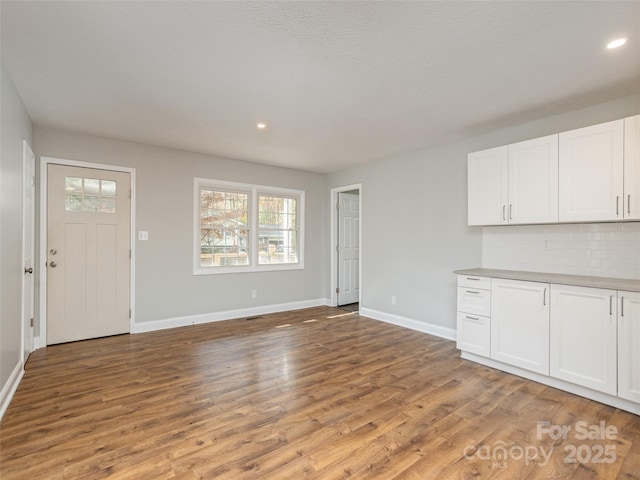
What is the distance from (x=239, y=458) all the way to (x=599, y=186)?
336cm

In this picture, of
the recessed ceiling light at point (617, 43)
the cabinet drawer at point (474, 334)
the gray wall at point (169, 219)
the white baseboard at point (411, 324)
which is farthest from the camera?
the white baseboard at point (411, 324)

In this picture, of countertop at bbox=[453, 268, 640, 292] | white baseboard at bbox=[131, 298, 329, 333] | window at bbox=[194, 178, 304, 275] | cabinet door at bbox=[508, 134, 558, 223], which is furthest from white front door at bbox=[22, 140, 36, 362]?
cabinet door at bbox=[508, 134, 558, 223]

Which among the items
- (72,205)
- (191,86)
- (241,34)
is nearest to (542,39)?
(241,34)

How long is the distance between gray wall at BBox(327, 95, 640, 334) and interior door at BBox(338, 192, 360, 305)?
774 mm

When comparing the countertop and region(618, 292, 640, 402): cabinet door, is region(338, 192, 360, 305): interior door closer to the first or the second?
the countertop

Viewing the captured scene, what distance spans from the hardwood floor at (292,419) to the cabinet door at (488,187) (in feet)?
5.05

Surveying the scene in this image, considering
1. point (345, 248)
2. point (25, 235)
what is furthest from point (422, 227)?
point (25, 235)

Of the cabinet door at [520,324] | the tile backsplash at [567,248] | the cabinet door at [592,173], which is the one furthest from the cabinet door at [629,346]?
the cabinet door at [592,173]

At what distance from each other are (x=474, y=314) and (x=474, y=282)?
13.0 inches

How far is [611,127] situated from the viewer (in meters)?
2.60

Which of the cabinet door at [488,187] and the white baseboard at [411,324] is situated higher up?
the cabinet door at [488,187]

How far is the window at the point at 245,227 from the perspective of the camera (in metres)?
4.93

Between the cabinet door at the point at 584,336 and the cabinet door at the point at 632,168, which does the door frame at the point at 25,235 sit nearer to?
the cabinet door at the point at 584,336

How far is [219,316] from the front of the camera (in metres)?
4.98
